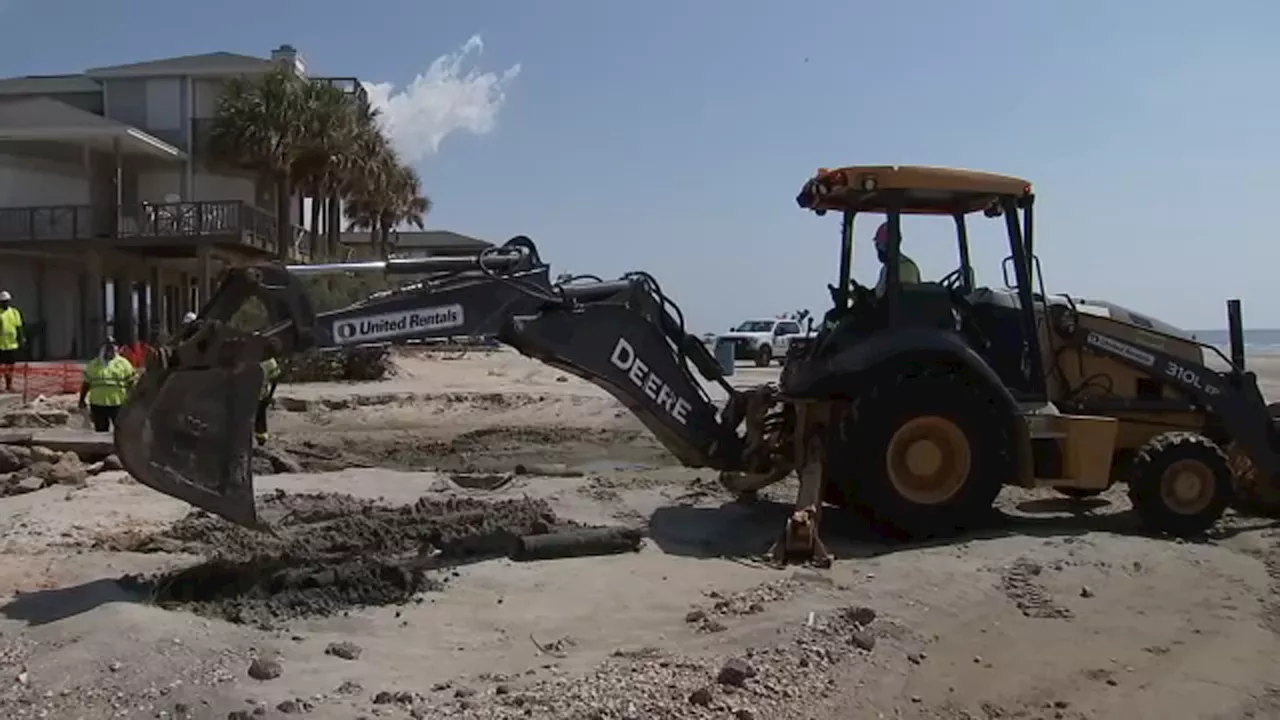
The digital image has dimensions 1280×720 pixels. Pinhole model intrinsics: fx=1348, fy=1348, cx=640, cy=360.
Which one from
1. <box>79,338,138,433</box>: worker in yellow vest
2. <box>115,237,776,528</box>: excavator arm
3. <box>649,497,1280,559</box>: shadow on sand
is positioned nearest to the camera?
<box>115,237,776,528</box>: excavator arm

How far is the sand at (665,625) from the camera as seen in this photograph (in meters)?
6.29

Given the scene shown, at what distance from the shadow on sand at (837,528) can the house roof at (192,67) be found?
1321 inches

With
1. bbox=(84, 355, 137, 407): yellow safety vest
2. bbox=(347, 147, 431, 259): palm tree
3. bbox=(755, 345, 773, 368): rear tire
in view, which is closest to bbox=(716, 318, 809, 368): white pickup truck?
bbox=(755, 345, 773, 368): rear tire

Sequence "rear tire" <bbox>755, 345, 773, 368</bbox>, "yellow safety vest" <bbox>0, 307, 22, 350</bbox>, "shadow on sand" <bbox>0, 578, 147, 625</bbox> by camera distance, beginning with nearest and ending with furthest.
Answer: "shadow on sand" <bbox>0, 578, 147, 625</bbox>, "yellow safety vest" <bbox>0, 307, 22, 350</bbox>, "rear tire" <bbox>755, 345, 773, 368</bbox>

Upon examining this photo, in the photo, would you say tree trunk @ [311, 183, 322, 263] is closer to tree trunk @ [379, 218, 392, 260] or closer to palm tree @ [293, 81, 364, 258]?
palm tree @ [293, 81, 364, 258]

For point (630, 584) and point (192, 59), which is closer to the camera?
point (630, 584)

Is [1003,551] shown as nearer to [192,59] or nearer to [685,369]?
[685,369]

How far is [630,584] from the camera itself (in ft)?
27.7

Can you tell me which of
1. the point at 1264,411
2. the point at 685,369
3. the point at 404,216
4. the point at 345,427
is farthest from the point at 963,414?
the point at 404,216

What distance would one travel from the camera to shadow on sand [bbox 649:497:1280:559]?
9.97m

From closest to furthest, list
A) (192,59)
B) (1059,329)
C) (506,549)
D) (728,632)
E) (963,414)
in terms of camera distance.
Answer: (728,632)
(506,549)
(963,414)
(1059,329)
(192,59)

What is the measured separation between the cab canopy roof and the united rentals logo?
10.8ft

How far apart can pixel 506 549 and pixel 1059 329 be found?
4.89m

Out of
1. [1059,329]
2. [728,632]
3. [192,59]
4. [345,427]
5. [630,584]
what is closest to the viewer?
[728,632]
